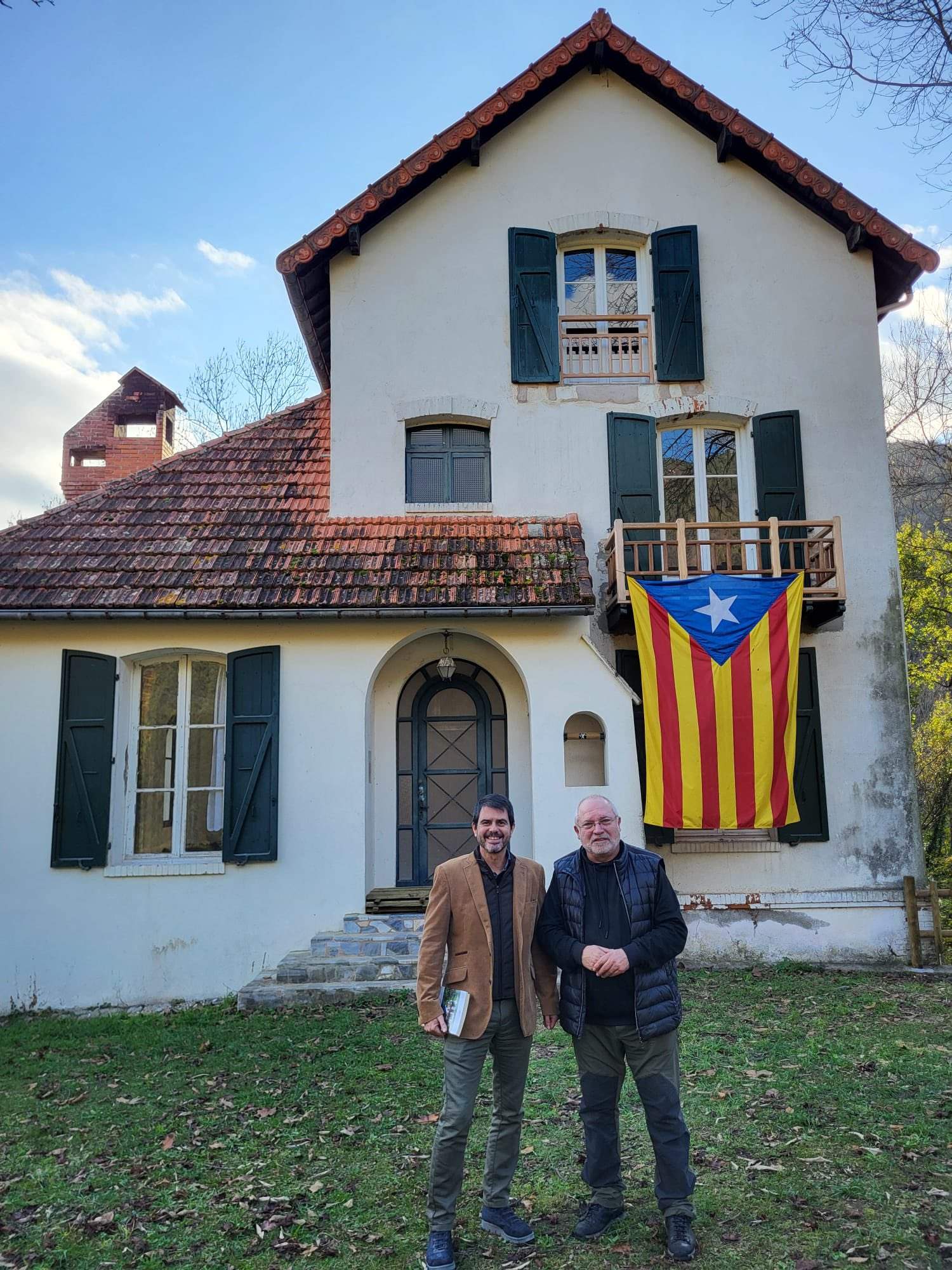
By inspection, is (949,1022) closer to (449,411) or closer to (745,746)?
(745,746)

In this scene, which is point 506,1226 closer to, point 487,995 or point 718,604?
point 487,995

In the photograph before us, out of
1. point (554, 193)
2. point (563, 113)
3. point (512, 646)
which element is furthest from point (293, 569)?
point (563, 113)

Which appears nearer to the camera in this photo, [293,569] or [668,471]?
[293,569]

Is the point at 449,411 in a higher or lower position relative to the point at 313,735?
higher

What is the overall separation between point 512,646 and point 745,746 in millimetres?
2604

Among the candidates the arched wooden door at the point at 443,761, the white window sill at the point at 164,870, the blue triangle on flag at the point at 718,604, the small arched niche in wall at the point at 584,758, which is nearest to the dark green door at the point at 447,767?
the arched wooden door at the point at 443,761

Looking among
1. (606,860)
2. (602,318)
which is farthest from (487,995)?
(602,318)

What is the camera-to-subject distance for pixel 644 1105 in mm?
4371

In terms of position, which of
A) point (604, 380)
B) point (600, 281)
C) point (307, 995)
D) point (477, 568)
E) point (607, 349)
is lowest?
point (307, 995)

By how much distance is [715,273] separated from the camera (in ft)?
38.2

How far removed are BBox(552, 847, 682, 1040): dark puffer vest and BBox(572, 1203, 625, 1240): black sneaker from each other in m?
0.78

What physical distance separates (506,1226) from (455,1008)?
1.03 metres

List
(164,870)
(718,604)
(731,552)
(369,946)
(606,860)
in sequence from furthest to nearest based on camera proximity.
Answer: (731,552), (718,604), (164,870), (369,946), (606,860)

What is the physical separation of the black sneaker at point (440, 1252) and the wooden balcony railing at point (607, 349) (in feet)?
30.7
